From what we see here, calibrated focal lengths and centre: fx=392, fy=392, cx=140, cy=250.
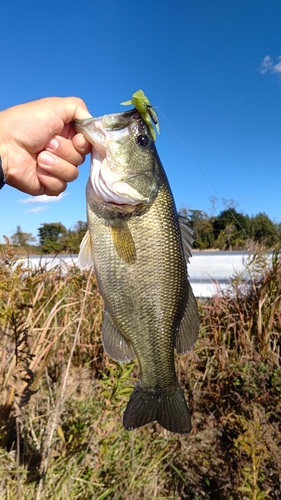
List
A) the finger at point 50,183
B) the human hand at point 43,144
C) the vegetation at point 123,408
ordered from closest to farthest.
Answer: the human hand at point 43,144
the finger at point 50,183
the vegetation at point 123,408

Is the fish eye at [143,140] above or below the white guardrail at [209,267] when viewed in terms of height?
above

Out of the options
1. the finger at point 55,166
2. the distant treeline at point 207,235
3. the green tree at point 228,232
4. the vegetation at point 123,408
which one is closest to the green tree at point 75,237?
the distant treeline at point 207,235

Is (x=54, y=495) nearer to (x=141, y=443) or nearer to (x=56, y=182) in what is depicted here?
(x=141, y=443)

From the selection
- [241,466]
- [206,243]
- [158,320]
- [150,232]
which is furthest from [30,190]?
[206,243]

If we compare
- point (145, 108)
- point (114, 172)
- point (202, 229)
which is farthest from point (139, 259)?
point (202, 229)

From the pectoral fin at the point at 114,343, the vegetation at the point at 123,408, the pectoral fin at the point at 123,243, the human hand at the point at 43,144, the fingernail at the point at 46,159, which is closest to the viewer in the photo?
the pectoral fin at the point at 123,243

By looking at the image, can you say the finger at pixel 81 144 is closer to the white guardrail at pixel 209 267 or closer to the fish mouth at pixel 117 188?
the fish mouth at pixel 117 188
